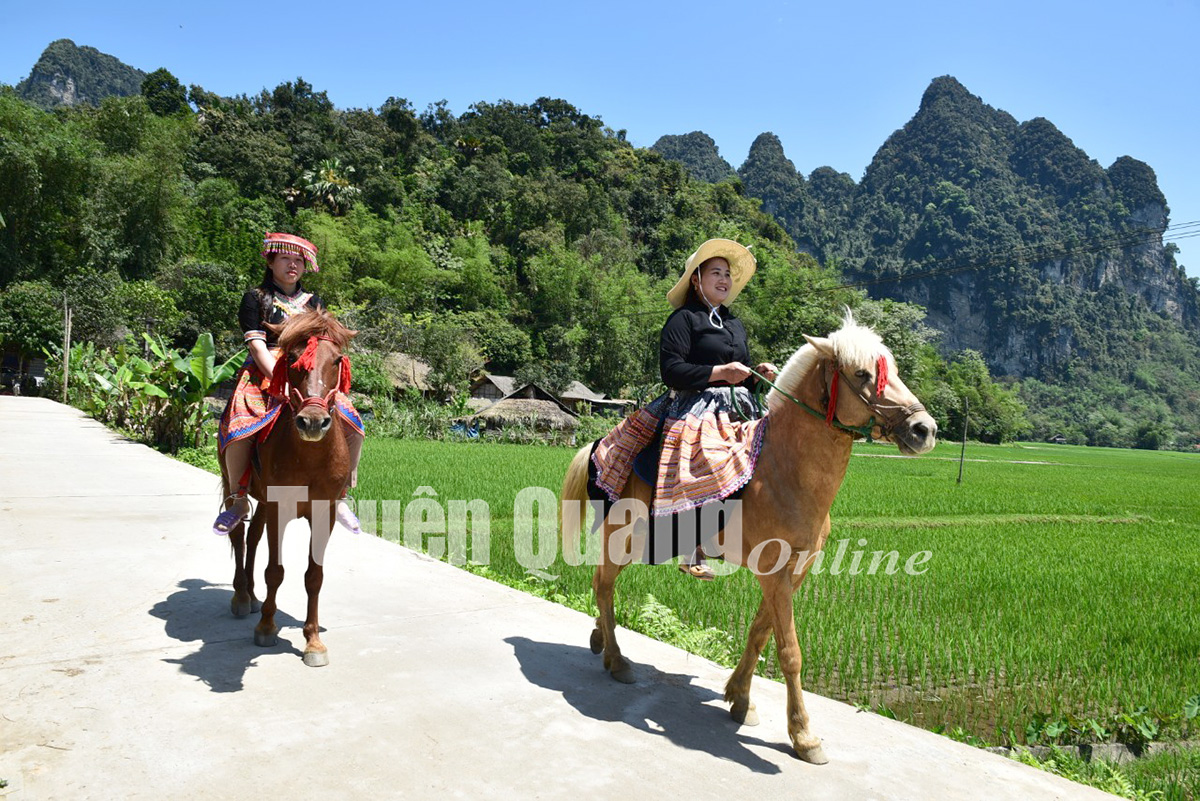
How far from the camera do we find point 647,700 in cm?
346

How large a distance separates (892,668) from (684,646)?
4.42ft

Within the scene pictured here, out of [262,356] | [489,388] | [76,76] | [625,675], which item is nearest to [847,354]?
[625,675]

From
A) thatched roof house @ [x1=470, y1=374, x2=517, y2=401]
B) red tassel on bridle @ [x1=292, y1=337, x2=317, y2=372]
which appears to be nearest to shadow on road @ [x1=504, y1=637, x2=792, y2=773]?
red tassel on bridle @ [x1=292, y1=337, x2=317, y2=372]

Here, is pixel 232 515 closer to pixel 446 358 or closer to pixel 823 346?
pixel 823 346

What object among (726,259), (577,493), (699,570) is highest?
(726,259)

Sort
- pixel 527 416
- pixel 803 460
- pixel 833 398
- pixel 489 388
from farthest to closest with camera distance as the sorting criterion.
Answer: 1. pixel 489 388
2. pixel 527 416
3. pixel 803 460
4. pixel 833 398

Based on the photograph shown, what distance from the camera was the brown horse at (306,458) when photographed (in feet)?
11.6

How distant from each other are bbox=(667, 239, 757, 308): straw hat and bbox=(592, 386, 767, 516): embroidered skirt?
0.52 metres

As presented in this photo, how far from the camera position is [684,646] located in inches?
183

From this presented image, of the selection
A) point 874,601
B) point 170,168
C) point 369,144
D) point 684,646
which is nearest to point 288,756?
point 684,646

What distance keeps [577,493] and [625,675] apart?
1.00 meters

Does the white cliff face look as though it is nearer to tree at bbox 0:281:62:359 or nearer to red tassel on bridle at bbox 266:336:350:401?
tree at bbox 0:281:62:359

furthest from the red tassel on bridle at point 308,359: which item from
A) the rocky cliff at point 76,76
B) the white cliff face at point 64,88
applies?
the white cliff face at point 64,88

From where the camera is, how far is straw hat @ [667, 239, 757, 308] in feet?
11.9
